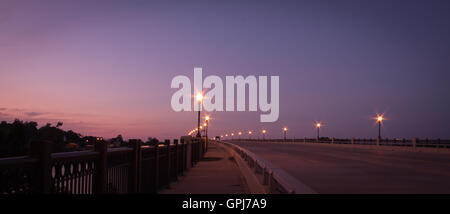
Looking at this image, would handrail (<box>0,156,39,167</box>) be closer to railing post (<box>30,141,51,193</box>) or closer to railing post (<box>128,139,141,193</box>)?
Result: railing post (<box>30,141,51,193</box>)

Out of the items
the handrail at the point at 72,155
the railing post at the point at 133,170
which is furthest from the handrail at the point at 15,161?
the railing post at the point at 133,170

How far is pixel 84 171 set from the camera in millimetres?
6242

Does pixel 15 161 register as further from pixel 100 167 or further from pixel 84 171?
pixel 100 167

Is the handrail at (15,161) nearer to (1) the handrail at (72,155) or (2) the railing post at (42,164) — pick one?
(2) the railing post at (42,164)

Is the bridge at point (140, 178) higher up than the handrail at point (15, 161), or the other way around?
the handrail at point (15, 161)

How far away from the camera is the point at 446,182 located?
48.9ft

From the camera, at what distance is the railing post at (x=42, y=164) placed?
4.75 metres

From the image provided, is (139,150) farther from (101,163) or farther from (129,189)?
(101,163)

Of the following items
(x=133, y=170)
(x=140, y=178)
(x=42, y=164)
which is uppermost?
(x=42, y=164)

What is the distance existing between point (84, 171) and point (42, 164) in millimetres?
1517

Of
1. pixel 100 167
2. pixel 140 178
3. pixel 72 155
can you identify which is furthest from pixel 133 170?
pixel 72 155

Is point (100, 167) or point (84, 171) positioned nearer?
point (84, 171)

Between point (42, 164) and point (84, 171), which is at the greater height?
point (42, 164)
